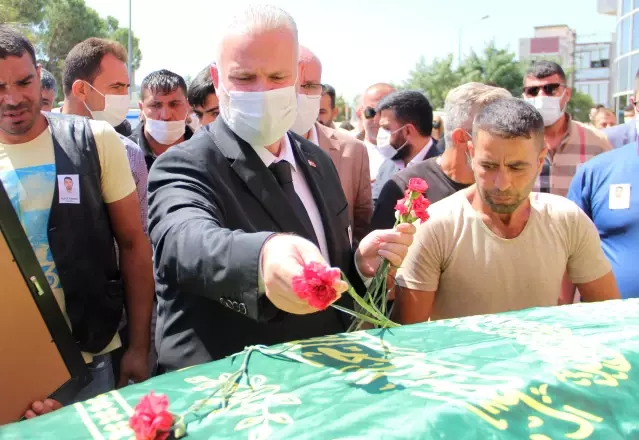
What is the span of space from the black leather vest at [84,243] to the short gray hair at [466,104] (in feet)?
5.64

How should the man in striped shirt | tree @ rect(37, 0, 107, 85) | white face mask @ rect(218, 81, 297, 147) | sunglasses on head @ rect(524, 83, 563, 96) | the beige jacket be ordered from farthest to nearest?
tree @ rect(37, 0, 107, 85)
sunglasses on head @ rect(524, 83, 563, 96)
the man in striped shirt
the beige jacket
white face mask @ rect(218, 81, 297, 147)

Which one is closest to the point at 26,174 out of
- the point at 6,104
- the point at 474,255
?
the point at 6,104

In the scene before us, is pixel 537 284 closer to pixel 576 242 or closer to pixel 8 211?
pixel 576 242

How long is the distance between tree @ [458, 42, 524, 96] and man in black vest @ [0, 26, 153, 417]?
3690 cm

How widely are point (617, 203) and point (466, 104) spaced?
3.08 feet

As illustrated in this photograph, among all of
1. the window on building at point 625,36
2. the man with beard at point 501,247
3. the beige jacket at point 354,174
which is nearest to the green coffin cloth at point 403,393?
the man with beard at point 501,247

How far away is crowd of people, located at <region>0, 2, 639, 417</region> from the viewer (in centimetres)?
171

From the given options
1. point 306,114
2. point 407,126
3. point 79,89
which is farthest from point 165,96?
point 407,126

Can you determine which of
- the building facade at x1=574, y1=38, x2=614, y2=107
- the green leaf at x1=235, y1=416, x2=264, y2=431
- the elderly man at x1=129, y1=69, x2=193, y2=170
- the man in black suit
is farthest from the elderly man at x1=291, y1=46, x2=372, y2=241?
the building facade at x1=574, y1=38, x2=614, y2=107

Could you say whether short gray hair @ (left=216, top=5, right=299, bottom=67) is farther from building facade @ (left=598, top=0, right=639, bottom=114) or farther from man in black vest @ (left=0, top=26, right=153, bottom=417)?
building facade @ (left=598, top=0, right=639, bottom=114)

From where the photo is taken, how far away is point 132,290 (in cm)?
254

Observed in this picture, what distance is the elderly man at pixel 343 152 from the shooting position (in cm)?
372

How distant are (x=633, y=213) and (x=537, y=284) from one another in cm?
112

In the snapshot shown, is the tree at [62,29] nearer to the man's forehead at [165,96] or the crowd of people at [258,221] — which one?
the man's forehead at [165,96]
